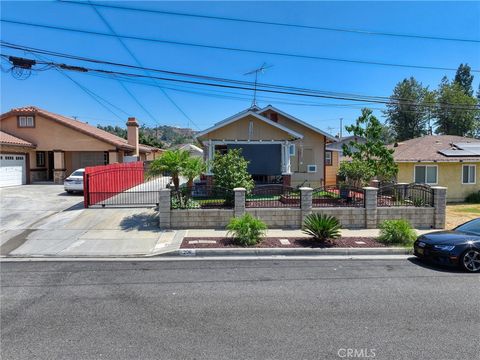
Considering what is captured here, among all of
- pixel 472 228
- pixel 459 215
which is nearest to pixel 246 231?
pixel 472 228

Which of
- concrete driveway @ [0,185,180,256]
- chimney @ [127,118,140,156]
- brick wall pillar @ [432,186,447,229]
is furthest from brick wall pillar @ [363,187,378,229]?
chimney @ [127,118,140,156]

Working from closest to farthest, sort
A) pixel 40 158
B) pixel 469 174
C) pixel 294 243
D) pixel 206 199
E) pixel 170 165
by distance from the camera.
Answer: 1. pixel 294 243
2. pixel 170 165
3. pixel 206 199
4. pixel 469 174
5. pixel 40 158

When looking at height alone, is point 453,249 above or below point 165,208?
below

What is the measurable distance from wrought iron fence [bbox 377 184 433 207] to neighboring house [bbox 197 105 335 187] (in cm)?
533

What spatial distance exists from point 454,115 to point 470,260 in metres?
44.9

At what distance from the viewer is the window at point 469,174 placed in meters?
21.0

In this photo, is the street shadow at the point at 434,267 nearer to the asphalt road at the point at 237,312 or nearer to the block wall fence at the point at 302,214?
the asphalt road at the point at 237,312

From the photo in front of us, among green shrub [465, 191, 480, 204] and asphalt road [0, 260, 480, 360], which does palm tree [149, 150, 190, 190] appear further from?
green shrub [465, 191, 480, 204]

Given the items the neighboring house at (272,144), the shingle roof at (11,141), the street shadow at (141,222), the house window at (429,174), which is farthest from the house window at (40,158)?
the house window at (429,174)

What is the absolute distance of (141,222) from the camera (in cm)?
1202

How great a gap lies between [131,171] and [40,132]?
10.0 meters

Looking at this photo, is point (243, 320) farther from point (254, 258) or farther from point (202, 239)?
point (202, 239)

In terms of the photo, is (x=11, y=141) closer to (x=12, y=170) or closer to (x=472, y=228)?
(x=12, y=170)

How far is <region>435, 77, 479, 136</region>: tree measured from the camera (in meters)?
44.2
